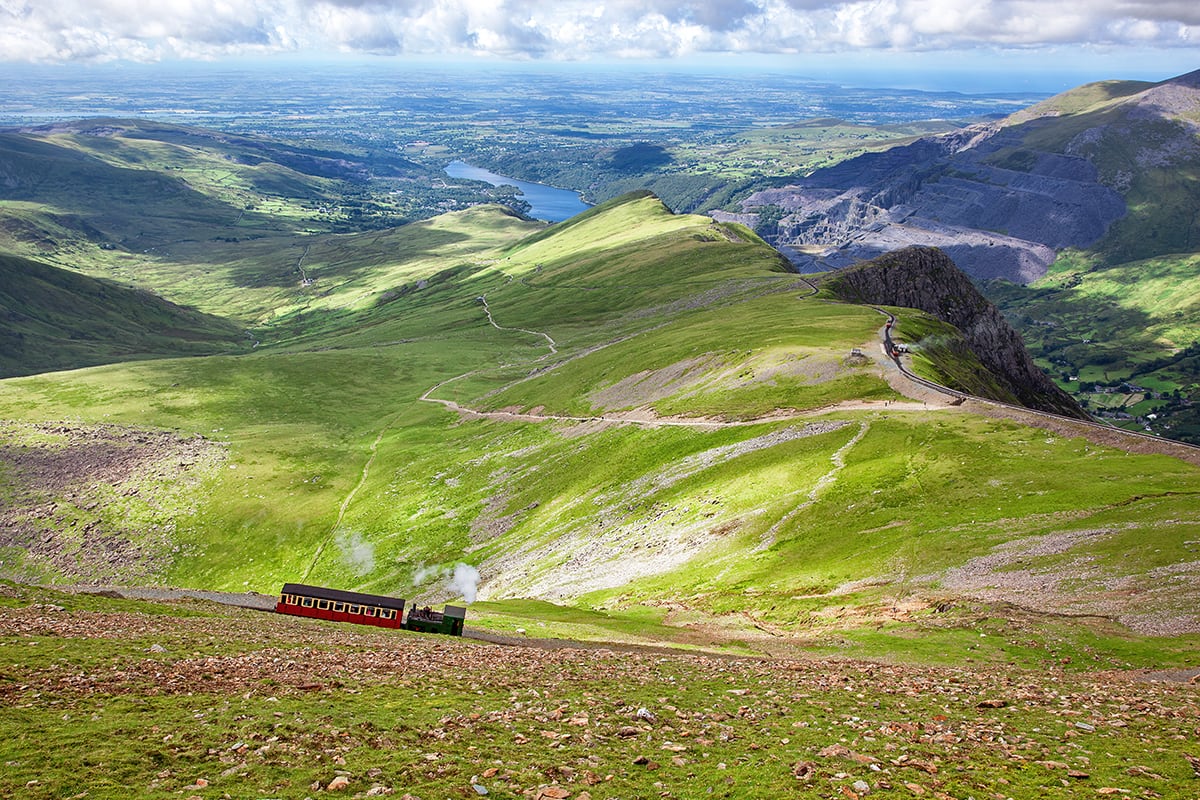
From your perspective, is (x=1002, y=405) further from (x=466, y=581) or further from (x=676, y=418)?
(x=466, y=581)

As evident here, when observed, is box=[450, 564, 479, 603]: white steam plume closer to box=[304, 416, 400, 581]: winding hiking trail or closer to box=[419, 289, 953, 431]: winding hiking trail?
box=[304, 416, 400, 581]: winding hiking trail

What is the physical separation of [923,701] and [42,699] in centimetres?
3427

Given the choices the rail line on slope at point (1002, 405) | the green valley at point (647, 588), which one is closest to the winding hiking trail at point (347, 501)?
the green valley at point (647, 588)

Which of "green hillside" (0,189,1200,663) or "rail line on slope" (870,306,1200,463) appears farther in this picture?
"rail line on slope" (870,306,1200,463)

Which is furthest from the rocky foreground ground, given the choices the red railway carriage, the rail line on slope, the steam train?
the rail line on slope

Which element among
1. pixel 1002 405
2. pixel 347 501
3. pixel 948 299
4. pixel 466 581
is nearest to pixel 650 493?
pixel 466 581

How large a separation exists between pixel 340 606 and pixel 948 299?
559 ft

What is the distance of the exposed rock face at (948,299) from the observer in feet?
525

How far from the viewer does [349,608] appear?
5588 centimetres

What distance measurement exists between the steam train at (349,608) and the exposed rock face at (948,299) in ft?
457

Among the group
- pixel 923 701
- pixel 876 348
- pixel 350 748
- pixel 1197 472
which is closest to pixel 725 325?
pixel 876 348

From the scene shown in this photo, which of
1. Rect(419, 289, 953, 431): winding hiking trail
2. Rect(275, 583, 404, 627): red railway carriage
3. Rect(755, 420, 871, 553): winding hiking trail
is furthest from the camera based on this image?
Rect(419, 289, 953, 431): winding hiking trail

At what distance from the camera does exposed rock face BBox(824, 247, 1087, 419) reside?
159875 millimetres

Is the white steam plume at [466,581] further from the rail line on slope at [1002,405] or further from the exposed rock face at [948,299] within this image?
the exposed rock face at [948,299]
